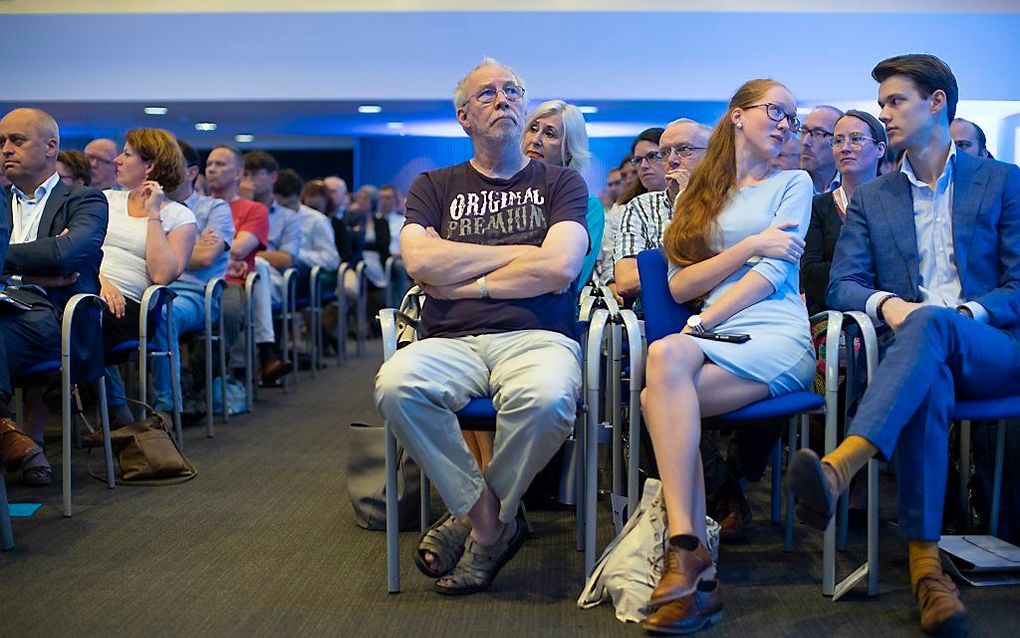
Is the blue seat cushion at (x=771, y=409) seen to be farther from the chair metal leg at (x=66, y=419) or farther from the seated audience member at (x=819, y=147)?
A: the chair metal leg at (x=66, y=419)

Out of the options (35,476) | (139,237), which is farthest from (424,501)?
(139,237)

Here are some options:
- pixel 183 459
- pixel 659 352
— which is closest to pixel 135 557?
pixel 183 459

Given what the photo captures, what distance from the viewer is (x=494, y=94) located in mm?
2848

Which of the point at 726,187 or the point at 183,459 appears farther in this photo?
the point at 183,459

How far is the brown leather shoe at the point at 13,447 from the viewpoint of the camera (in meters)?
3.13

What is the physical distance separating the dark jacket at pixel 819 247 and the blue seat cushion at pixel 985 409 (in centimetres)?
101

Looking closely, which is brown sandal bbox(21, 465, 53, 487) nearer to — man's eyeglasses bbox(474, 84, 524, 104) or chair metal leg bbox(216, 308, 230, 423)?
chair metal leg bbox(216, 308, 230, 423)

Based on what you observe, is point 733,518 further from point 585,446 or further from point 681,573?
point 681,573

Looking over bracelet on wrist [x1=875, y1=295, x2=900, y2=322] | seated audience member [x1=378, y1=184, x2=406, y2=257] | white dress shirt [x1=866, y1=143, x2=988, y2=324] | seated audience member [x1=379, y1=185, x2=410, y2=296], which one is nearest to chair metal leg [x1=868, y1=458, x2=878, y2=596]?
bracelet on wrist [x1=875, y1=295, x2=900, y2=322]

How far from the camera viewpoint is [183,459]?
3.83m

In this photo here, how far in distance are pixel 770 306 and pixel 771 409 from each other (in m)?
0.31

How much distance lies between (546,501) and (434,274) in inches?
42.7

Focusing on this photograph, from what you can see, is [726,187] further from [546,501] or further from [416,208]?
[546,501]

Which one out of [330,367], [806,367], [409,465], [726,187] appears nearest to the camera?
[806,367]
